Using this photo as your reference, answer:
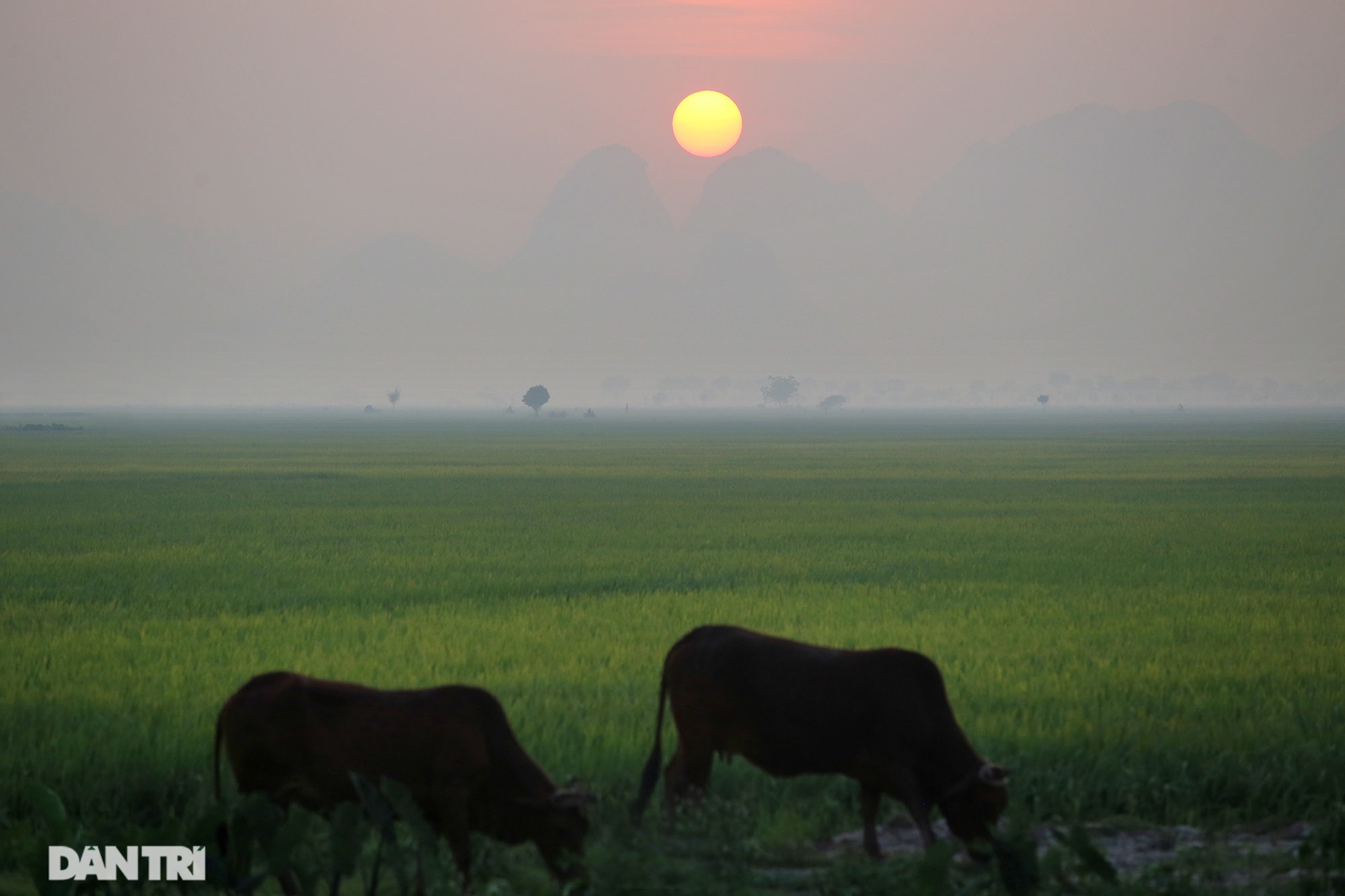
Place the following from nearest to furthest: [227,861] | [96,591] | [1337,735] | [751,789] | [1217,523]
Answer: [227,861] < [751,789] < [1337,735] < [96,591] < [1217,523]

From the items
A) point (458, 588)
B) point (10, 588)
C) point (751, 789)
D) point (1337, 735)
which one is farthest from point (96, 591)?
point (1337, 735)

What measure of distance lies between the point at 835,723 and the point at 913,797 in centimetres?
55

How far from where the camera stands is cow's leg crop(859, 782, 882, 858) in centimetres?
724

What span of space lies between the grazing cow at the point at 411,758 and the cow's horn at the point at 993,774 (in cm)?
198

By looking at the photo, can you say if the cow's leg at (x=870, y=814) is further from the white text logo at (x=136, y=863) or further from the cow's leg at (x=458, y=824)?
the white text logo at (x=136, y=863)

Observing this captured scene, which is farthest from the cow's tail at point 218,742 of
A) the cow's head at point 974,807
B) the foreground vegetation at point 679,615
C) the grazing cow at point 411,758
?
the cow's head at point 974,807

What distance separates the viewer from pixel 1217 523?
100ft

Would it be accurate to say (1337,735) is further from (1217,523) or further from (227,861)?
(1217,523)

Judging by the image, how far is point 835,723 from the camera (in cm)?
698

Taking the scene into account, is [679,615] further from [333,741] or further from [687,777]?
[333,741]

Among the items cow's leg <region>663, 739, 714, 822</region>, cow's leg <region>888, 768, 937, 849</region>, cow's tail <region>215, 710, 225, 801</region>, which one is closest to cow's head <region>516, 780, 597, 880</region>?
cow's leg <region>663, 739, 714, 822</region>

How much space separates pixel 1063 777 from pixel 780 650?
3128 mm

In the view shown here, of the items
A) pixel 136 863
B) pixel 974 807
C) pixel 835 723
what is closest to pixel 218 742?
pixel 136 863

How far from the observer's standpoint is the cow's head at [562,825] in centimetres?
620
